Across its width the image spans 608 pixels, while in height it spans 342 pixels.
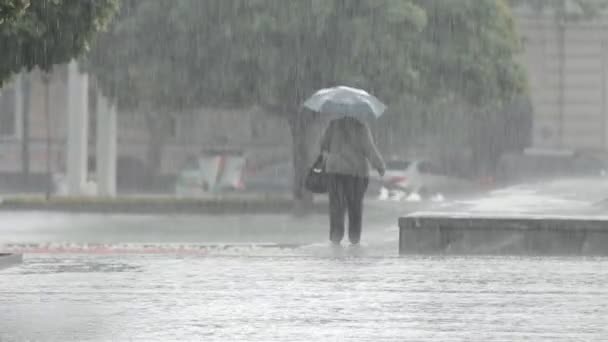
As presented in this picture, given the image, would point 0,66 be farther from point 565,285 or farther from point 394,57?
point 394,57

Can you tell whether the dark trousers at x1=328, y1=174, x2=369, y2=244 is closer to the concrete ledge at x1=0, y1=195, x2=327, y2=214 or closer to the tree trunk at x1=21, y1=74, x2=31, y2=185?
the concrete ledge at x1=0, y1=195, x2=327, y2=214

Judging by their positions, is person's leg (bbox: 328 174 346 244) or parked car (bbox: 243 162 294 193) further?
parked car (bbox: 243 162 294 193)

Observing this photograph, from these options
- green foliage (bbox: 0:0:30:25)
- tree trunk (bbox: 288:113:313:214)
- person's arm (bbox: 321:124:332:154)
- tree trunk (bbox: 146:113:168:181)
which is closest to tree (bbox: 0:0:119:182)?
person's arm (bbox: 321:124:332:154)

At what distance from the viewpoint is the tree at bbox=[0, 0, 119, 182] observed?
21.9 m

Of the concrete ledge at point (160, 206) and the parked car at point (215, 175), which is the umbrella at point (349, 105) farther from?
the parked car at point (215, 175)

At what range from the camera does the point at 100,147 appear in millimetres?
41656

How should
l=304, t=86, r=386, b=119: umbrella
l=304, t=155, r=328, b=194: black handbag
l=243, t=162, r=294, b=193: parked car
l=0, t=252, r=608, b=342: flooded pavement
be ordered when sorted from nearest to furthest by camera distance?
l=0, t=252, r=608, b=342: flooded pavement
l=304, t=155, r=328, b=194: black handbag
l=304, t=86, r=386, b=119: umbrella
l=243, t=162, r=294, b=193: parked car

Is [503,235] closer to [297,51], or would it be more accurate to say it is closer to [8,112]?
[297,51]

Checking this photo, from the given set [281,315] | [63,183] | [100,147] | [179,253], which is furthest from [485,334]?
[63,183]

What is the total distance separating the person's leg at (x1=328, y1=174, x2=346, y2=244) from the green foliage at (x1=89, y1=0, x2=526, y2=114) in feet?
35.6

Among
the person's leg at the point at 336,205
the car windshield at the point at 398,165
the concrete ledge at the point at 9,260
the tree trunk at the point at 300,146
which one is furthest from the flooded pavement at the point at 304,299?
the car windshield at the point at 398,165

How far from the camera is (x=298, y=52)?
32781 mm

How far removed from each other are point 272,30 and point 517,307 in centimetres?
1942

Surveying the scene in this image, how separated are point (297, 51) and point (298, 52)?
0.04 meters
